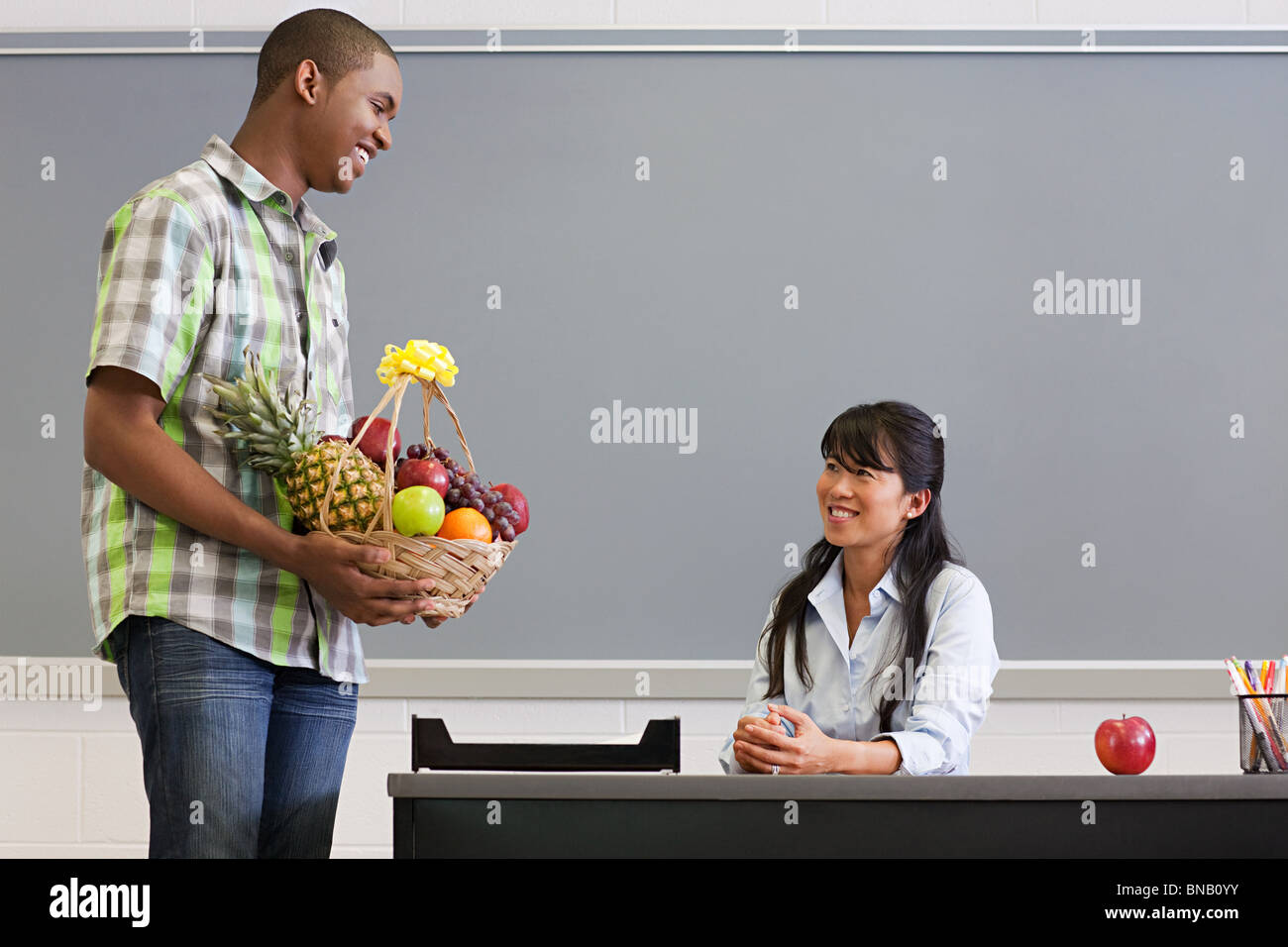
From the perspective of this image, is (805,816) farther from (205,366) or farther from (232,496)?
(205,366)

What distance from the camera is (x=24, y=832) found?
273 centimetres

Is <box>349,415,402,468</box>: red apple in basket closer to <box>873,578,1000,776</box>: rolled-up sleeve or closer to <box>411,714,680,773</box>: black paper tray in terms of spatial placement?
<box>411,714,680,773</box>: black paper tray

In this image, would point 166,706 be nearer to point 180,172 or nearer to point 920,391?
point 180,172

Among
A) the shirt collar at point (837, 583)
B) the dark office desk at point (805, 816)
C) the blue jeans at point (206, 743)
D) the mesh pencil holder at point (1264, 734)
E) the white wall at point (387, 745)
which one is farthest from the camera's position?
the white wall at point (387, 745)

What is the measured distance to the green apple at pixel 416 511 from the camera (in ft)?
4.34

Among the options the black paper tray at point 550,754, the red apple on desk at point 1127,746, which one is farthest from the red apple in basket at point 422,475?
the red apple on desk at point 1127,746

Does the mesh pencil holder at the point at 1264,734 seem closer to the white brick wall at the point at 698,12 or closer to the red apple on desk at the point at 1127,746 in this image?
the red apple on desk at the point at 1127,746

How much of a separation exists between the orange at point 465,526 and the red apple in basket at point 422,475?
0.03m

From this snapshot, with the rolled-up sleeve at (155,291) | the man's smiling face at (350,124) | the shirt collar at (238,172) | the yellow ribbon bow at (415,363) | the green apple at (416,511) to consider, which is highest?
the man's smiling face at (350,124)

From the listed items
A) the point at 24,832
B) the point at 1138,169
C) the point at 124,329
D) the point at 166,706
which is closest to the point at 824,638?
the point at 166,706

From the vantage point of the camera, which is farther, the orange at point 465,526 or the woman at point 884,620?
the woman at point 884,620

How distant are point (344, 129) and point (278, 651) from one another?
27.3 inches

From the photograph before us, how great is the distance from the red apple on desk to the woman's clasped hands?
13.9 inches
